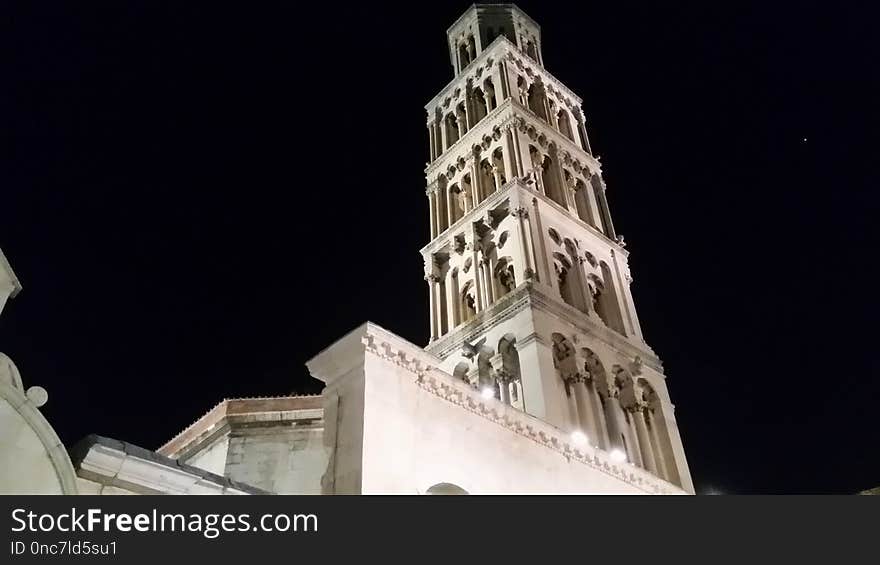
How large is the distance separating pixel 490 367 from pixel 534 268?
435 cm

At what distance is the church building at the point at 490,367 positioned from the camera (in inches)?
545

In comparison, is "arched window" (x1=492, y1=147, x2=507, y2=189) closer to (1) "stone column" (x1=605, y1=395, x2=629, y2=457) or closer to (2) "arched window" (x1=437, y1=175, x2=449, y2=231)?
(2) "arched window" (x1=437, y1=175, x2=449, y2=231)

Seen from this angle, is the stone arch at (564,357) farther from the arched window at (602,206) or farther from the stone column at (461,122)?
the stone column at (461,122)

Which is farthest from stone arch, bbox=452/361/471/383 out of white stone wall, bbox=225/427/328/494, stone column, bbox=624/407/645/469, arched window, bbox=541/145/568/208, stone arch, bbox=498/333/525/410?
white stone wall, bbox=225/427/328/494

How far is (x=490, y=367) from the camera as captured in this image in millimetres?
27406

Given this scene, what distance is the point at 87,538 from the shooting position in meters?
8.04

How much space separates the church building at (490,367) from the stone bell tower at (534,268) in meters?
0.08

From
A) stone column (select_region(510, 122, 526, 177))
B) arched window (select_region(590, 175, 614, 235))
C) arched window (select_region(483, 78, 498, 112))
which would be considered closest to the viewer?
stone column (select_region(510, 122, 526, 177))

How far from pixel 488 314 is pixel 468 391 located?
12872 millimetres

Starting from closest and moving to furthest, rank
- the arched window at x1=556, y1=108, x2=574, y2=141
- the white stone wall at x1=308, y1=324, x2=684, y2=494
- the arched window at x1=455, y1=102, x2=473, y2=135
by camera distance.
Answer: the white stone wall at x1=308, y1=324, x2=684, y2=494
the arched window at x1=455, y1=102, x2=473, y2=135
the arched window at x1=556, y1=108, x2=574, y2=141

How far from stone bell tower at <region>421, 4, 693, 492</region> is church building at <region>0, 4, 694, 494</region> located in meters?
0.08

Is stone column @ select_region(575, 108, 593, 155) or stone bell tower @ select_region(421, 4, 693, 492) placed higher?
stone column @ select_region(575, 108, 593, 155)

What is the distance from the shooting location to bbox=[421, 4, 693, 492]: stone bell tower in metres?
26.6

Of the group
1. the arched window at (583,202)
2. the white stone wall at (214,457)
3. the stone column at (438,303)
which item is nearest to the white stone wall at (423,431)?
the white stone wall at (214,457)
